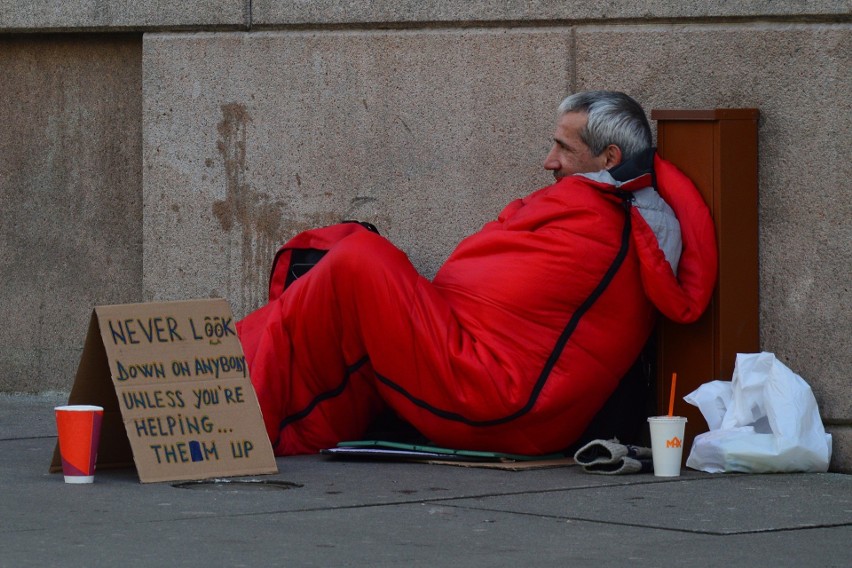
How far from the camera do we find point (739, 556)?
11.4ft

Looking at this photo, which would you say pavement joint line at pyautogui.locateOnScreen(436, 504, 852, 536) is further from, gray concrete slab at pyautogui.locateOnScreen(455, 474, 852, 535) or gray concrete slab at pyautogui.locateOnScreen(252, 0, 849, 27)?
gray concrete slab at pyautogui.locateOnScreen(252, 0, 849, 27)

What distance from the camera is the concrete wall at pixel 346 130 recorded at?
207 inches

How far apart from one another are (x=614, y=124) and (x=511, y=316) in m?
0.77

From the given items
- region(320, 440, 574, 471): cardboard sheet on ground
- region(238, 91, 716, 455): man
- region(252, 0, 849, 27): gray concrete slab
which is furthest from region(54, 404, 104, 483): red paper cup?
region(252, 0, 849, 27): gray concrete slab

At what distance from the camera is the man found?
16.4ft

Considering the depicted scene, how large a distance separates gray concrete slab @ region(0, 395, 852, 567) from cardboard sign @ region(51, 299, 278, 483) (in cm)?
9

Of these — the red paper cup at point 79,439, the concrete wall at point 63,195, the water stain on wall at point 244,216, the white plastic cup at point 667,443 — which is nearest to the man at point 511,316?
the white plastic cup at point 667,443

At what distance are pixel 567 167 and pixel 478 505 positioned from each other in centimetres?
158

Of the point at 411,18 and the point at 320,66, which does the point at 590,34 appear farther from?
the point at 320,66

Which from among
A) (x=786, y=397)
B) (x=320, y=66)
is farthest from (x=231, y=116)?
(x=786, y=397)

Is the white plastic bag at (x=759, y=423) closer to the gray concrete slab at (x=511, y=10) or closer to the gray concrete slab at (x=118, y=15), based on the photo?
the gray concrete slab at (x=511, y=10)

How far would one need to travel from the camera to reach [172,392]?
4656 millimetres

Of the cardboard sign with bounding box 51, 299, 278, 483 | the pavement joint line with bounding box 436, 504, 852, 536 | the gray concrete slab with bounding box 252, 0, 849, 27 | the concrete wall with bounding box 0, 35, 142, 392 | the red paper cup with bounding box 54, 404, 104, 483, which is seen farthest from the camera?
the concrete wall with bounding box 0, 35, 142, 392

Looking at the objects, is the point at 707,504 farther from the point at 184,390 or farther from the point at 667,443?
the point at 184,390
